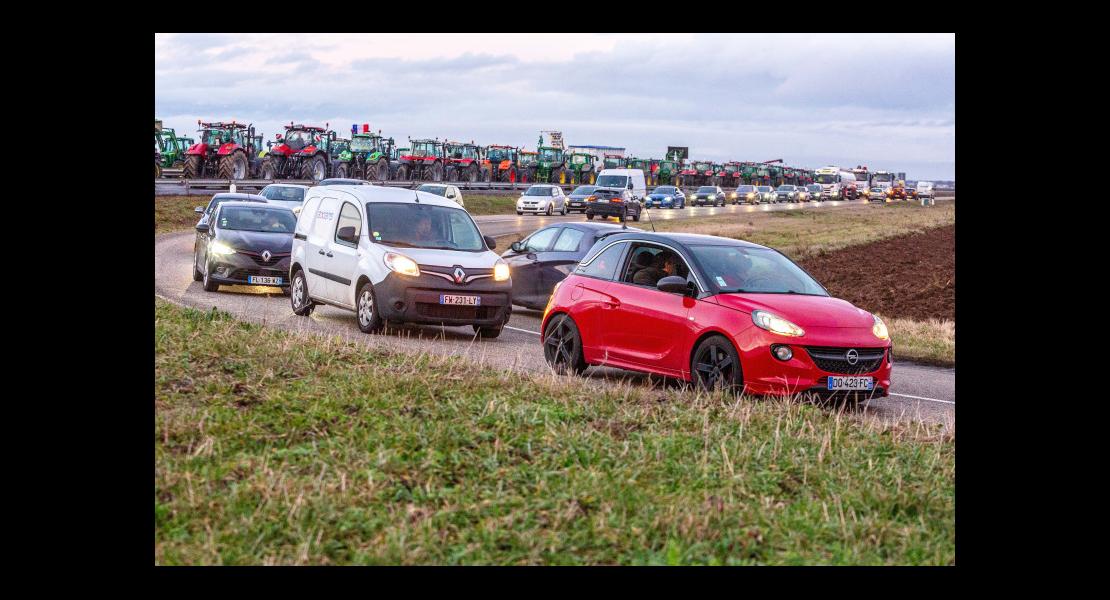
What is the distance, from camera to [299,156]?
157ft

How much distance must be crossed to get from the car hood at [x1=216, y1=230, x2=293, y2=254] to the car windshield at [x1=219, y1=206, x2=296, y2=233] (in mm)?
409

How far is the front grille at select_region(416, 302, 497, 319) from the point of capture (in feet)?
48.9

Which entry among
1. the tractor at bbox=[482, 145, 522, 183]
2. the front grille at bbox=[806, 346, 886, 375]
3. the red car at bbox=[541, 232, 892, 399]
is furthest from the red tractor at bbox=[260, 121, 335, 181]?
the front grille at bbox=[806, 346, 886, 375]

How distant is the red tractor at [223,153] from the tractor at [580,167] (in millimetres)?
31922

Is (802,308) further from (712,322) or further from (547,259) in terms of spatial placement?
(547,259)

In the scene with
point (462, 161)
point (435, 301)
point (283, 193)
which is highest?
point (462, 161)

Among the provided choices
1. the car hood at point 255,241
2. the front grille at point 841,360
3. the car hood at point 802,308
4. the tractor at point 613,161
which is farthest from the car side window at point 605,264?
the tractor at point 613,161

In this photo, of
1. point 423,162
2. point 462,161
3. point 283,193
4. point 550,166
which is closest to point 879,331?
point 283,193

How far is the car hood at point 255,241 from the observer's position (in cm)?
1933

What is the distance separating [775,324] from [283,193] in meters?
25.2

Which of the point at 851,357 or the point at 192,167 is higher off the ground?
the point at 192,167
